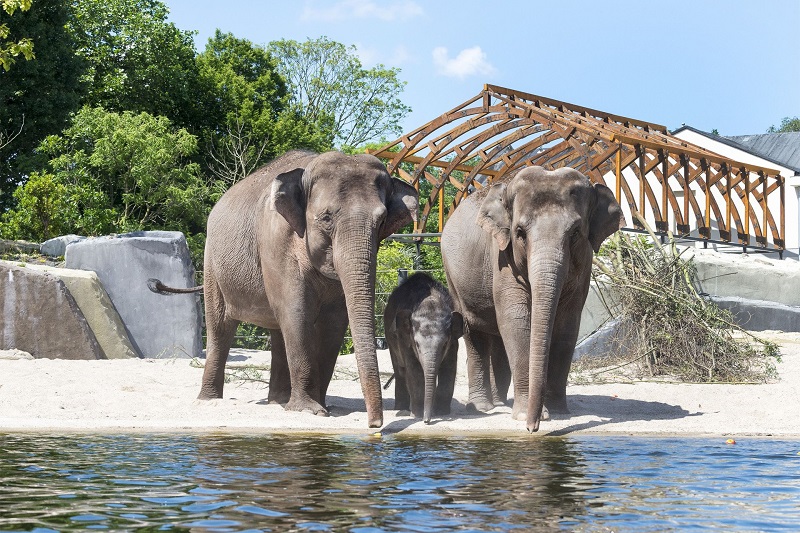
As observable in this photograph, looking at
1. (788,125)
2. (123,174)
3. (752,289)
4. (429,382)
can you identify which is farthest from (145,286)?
(788,125)

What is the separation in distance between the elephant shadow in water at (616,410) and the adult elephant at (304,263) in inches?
82.4

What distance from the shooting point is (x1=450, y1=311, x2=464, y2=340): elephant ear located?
33.1 feet

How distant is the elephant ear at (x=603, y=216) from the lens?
9914mm

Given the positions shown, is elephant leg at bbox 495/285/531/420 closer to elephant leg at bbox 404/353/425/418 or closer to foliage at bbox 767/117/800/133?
elephant leg at bbox 404/353/425/418

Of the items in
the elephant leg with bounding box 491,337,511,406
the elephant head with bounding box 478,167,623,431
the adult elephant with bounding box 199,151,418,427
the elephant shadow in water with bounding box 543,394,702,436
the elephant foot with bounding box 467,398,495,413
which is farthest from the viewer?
the elephant leg with bounding box 491,337,511,406

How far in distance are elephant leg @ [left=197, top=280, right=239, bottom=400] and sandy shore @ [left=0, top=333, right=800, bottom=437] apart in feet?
0.96

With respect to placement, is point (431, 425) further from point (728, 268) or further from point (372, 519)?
point (728, 268)

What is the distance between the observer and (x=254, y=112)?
139 feet

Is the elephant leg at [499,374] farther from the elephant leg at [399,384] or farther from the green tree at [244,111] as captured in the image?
the green tree at [244,111]

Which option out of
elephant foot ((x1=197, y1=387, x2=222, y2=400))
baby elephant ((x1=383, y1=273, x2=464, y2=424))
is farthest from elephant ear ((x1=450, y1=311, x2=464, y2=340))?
elephant foot ((x1=197, y1=387, x2=222, y2=400))

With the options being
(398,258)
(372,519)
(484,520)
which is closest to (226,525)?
(372,519)

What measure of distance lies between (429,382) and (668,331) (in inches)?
205

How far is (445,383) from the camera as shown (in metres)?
10.5

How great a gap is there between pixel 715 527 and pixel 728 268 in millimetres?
15433
